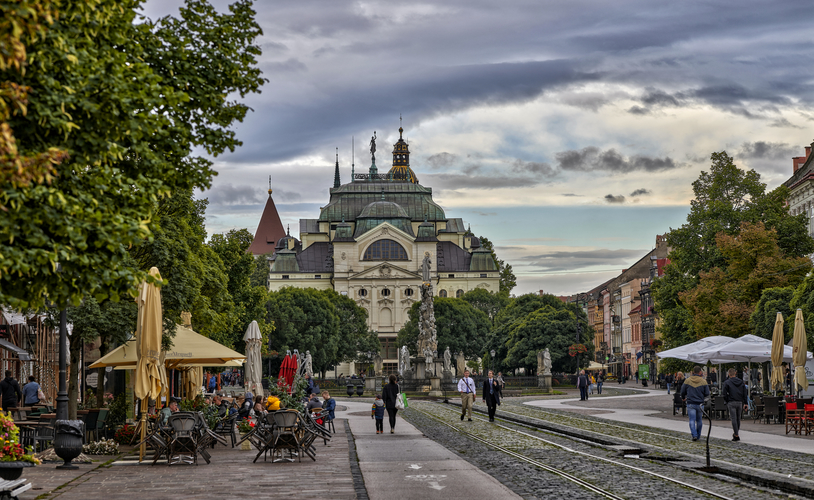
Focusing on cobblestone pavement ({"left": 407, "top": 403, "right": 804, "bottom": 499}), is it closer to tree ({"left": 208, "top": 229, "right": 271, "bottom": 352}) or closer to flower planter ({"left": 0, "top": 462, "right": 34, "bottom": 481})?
flower planter ({"left": 0, "top": 462, "right": 34, "bottom": 481})

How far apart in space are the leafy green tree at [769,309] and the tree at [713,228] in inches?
328

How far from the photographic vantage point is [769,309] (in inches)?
1487

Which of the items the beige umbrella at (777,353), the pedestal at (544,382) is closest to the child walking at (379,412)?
the beige umbrella at (777,353)

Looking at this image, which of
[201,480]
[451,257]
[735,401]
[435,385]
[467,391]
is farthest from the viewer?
[451,257]

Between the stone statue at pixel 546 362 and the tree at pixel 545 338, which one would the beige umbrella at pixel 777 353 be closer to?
the stone statue at pixel 546 362

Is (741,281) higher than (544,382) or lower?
higher

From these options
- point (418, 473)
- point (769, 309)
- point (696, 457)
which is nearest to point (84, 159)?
point (418, 473)

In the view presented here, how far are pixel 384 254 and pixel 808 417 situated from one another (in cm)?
12367

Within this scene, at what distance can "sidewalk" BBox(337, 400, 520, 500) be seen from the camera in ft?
40.1

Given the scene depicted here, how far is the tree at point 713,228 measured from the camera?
48062mm

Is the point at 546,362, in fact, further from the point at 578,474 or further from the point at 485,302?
the point at 485,302

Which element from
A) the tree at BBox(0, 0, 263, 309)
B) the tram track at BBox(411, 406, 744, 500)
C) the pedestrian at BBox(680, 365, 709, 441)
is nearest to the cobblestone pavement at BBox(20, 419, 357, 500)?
the tram track at BBox(411, 406, 744, 500)

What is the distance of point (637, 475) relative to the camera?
47.6 feet

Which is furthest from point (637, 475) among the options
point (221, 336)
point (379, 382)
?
point (379, 382)
